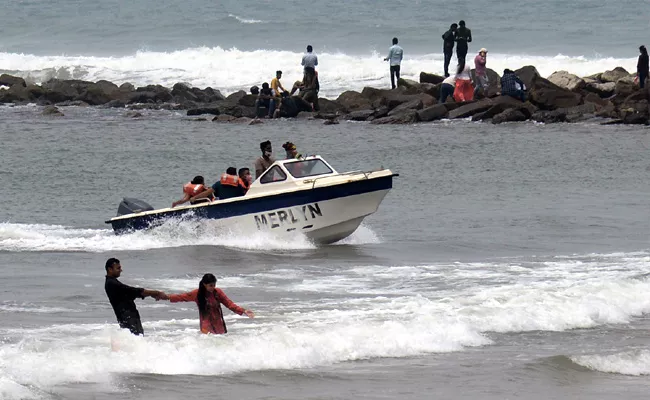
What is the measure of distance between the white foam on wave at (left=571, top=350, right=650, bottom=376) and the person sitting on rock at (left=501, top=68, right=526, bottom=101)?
2309cm

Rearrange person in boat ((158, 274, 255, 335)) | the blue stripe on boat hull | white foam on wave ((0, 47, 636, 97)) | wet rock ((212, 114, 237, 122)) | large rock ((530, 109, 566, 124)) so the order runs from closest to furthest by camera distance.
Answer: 1. person in boat ((158, 274, 255, 335))
2. the blue stripe on boat hull
3. large rock ((530, 109, 566, 124))
4. wet rock ((212, 114, 237, 122))
5. white foam on wave ((0, 47, 636, 97))

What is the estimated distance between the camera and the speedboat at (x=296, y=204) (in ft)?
62.4

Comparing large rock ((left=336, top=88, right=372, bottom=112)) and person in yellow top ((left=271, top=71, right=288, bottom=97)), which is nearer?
person in yellow top ((left=271, top=71, right=288, bottom=97))

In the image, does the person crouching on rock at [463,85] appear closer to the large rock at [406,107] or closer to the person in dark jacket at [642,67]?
the large rock at [406,107]

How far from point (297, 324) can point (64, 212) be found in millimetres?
10537

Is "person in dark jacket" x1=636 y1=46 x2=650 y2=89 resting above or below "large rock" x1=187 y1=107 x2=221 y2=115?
above

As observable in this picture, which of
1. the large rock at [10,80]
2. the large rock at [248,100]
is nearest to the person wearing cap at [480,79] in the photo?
the large rock at [248,100]

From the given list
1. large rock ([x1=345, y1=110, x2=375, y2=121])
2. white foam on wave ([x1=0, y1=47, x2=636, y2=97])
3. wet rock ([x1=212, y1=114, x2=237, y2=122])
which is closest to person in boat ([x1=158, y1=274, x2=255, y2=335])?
large rock ([x1=345, y1=110, x2=375, y2=121])

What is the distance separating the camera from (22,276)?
17.0 metres

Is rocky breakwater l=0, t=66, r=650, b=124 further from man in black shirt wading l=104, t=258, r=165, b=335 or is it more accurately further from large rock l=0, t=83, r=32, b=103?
man in black shirt wading l=104, t=258, r=165, b=335

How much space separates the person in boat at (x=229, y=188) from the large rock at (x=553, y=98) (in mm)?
17610

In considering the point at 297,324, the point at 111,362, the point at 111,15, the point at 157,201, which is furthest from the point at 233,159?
the point at 111,15

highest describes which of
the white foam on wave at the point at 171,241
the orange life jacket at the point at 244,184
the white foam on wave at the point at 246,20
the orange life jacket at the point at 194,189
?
the white foam on wave at the point at 246,20

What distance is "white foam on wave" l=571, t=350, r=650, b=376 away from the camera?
39.7 feet
